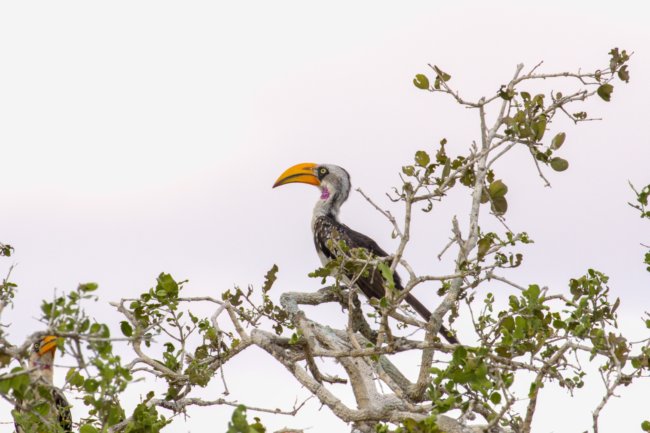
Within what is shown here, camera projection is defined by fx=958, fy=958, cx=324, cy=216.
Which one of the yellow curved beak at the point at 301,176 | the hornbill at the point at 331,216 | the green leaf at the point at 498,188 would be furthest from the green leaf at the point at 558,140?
the yellow curved beak at the point at 301,176

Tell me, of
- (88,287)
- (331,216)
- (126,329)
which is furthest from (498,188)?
(331,216)

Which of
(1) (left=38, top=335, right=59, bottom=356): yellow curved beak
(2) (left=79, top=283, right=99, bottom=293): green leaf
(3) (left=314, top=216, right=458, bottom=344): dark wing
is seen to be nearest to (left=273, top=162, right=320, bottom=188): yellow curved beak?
(3) (left=314, top=216, right=458, bottom=344): dark wing

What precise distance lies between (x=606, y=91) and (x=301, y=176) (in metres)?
5.53

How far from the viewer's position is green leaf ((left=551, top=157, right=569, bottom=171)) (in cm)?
630

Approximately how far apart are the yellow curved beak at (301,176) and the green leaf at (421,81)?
4906 mm

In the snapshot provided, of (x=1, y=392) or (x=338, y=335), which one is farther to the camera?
(x=338, y=335)

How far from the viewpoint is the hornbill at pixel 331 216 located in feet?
30.3

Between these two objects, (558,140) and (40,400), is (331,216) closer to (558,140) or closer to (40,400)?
(558,140)

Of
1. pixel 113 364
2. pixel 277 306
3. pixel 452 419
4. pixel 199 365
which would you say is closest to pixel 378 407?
pixel 452 419

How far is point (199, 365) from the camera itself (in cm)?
643

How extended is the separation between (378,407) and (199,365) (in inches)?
49.8

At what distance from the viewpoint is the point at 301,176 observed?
1154cm

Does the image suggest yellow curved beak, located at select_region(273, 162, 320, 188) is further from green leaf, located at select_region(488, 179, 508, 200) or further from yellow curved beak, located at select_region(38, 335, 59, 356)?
green leaf, located at select_region(488, 179, 508, 200)

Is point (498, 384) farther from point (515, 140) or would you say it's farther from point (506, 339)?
point (515, 140)
